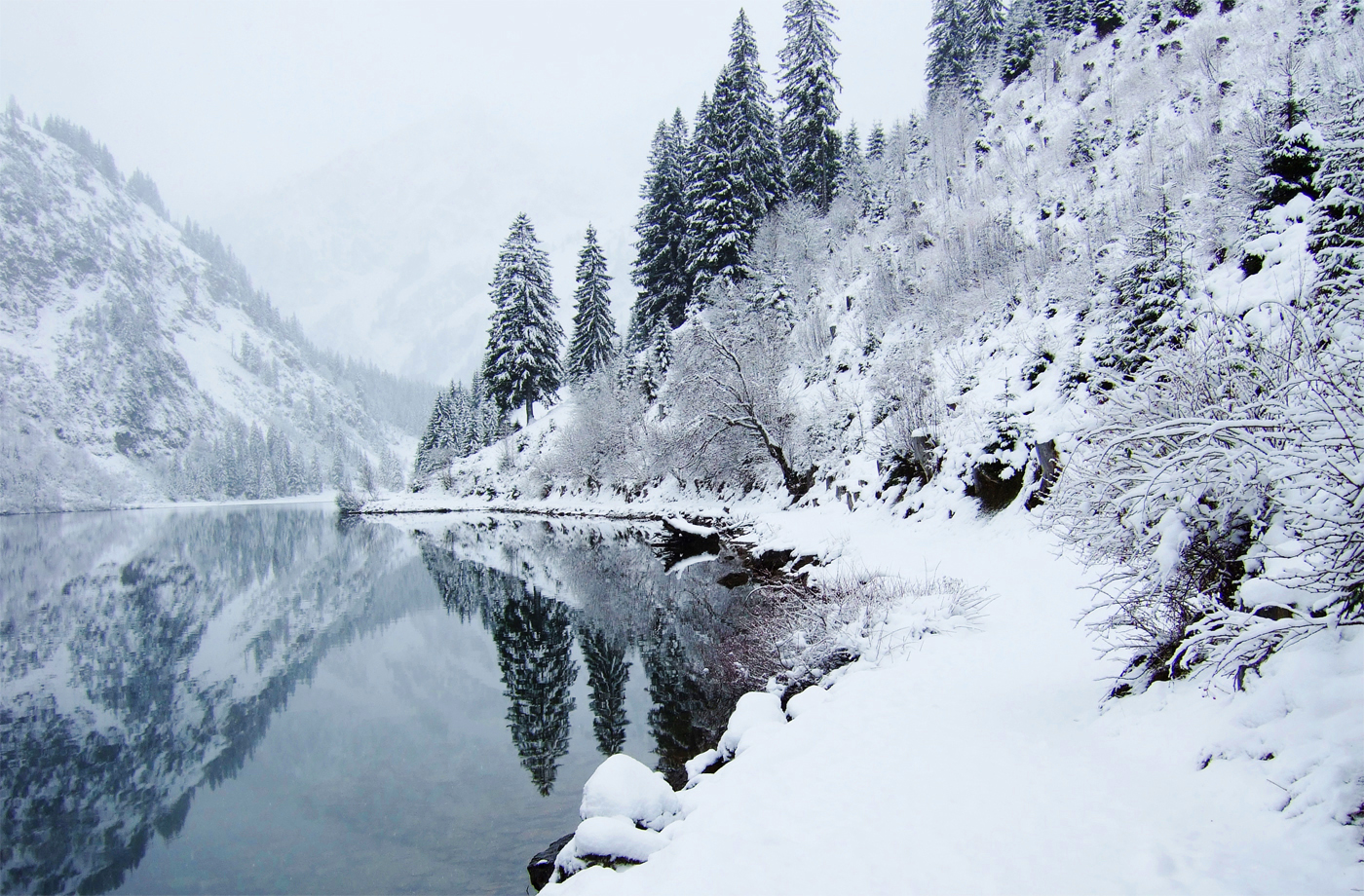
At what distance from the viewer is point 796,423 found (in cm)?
2356

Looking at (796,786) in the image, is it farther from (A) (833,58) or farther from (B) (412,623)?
(A) (833,58)

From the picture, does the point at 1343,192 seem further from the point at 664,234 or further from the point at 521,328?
the point at 521,328

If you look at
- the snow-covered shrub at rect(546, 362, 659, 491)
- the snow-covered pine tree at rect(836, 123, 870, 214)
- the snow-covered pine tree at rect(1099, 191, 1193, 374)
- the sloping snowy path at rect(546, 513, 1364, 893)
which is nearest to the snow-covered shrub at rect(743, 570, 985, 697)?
the sloping snowy path at rect(546, 513, 1364, 893)

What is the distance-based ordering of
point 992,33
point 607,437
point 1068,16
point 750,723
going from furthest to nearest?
point 992,33, point 607,437, point 1068,16, point 750,723

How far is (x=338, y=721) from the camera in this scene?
10.9 metres

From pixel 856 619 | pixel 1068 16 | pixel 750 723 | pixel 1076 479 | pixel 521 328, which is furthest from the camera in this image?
pixel 521 328

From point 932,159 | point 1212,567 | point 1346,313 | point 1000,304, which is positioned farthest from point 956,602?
point 932,159

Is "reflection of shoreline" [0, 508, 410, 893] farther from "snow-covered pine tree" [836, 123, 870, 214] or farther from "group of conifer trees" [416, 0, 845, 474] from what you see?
"snow-covered pine tree" [836, 123, 870, 214]

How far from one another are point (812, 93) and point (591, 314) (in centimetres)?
2253

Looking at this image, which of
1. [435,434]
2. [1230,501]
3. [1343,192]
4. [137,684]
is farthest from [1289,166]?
[435,434]

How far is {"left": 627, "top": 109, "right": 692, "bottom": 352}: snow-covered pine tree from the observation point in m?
40.1

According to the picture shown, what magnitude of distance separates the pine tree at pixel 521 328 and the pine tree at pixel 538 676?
3329 centimetres

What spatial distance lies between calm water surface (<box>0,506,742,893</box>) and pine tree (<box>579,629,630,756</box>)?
5 centimetres

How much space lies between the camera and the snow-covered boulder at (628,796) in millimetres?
4695
